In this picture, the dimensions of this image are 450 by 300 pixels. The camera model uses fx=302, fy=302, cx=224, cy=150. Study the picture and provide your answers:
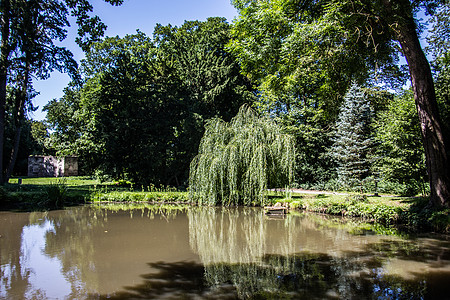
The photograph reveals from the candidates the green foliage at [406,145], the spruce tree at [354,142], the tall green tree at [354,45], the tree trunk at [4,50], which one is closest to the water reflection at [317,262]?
the tall green tree at [354,45]

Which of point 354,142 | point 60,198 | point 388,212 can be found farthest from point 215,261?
point 354,142

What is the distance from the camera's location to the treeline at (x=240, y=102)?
37.9ft

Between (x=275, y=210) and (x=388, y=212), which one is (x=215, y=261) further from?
(x=388, y=212)

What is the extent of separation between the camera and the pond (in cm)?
418

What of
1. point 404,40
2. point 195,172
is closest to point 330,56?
point 404,40

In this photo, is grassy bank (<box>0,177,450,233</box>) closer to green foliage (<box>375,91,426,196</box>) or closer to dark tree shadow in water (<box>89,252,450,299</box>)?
green foliage (<box>375,91,426,196</box>)

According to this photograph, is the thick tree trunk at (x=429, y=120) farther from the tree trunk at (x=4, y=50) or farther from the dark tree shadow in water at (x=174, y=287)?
the tree trunk at (x=4, y=50)

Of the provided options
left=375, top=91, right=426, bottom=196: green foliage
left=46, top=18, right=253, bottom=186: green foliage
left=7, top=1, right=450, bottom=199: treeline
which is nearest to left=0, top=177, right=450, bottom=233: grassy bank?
left=375, top=91, right=426, bottom=196: green foliage

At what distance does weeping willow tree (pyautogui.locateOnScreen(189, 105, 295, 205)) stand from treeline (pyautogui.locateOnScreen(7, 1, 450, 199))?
2280 mm

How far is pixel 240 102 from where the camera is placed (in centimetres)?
2311

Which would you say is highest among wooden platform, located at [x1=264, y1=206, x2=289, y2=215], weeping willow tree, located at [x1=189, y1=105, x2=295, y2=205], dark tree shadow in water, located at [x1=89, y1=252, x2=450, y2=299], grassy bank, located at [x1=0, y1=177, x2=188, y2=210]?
weeping willow tree, located at [x1=189, y1=105, x2=295, y2=205]

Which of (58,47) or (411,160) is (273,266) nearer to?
(411,160)

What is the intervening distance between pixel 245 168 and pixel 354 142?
8.30m

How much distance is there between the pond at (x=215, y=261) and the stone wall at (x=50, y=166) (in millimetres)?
29569
